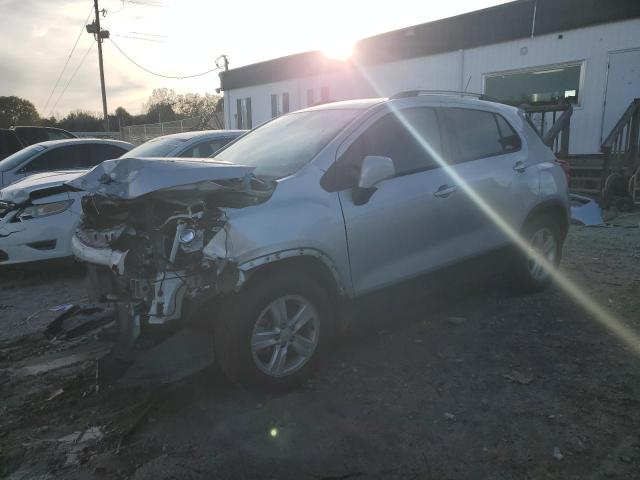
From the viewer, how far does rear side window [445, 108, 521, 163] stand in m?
4.28

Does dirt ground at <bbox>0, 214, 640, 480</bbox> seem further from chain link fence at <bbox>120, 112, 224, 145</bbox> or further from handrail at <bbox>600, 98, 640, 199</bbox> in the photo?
chain link fence at <bbox>120, 112, 224, 145</bbox>

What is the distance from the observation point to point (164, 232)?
2930 millimetres

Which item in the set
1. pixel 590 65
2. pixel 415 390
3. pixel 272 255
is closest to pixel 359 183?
pixel 272 255

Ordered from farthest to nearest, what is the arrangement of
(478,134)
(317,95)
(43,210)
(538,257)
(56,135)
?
(317,95)
(56,135)
(43,210)
(538,257)
(478,134)

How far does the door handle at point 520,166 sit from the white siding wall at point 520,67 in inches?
349

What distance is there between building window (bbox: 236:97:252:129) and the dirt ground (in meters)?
21.3

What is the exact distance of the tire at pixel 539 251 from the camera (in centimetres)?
482

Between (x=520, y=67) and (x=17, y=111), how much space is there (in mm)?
63424

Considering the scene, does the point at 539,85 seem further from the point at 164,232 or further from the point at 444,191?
the point at 164,232

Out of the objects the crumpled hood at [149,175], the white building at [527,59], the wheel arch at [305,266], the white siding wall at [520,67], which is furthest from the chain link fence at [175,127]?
the wheel arch at [305,266]

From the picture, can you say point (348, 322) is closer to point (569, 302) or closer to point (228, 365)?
point (228, 365)

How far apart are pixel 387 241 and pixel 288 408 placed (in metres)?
1.33

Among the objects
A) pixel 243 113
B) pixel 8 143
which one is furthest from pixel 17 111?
pixel 8 143

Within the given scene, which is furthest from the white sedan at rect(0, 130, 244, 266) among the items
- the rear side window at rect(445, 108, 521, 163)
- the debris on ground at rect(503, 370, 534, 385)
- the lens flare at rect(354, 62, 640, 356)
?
the debris on ground at rect(503, 370, 534, 385)
